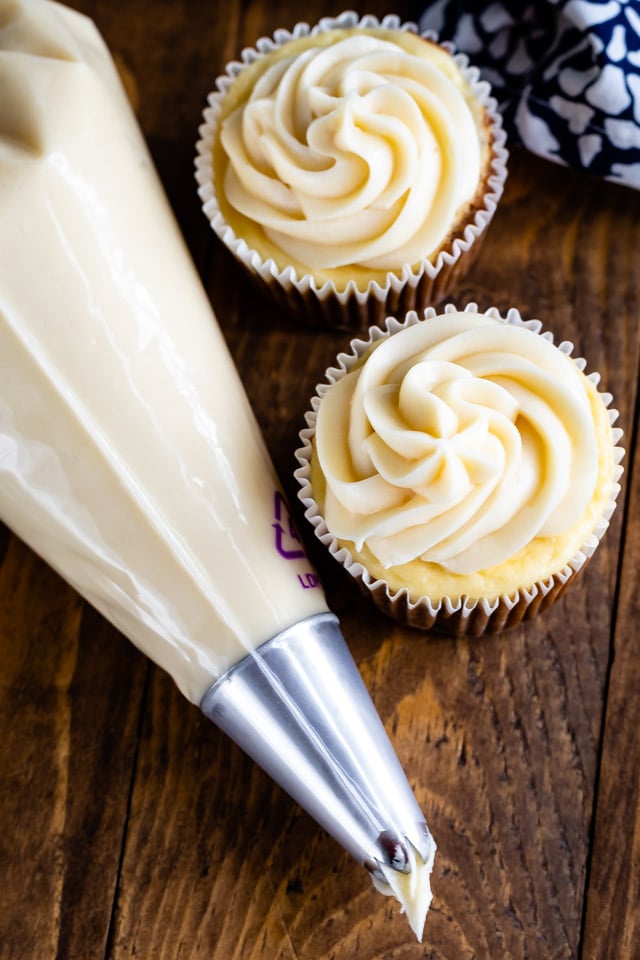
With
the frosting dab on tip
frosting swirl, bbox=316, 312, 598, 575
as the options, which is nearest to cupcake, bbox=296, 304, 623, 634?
frosting swirl, bbox=316, 312, 598, 575

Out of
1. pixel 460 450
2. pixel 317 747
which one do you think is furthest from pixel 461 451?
pixel 317 747

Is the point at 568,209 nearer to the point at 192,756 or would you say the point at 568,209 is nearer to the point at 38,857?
the point at 192,756

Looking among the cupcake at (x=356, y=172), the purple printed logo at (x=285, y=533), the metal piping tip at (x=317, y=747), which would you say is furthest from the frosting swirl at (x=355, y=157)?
the metal piping tip at (x=317, y=747)

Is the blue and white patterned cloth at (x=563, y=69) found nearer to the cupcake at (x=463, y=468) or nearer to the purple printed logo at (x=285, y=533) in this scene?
the cupcake at (x=463, y=468)

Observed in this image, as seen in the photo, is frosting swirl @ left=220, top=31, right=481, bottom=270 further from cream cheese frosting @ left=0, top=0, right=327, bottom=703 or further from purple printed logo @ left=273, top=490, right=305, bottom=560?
purple printed logo @ left=273, top=490, right=305, bottom=560

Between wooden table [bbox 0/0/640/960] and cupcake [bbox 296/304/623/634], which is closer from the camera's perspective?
cupcake [bbox 296/304/623/634]

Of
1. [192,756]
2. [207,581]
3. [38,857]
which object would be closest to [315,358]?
[207,581]
